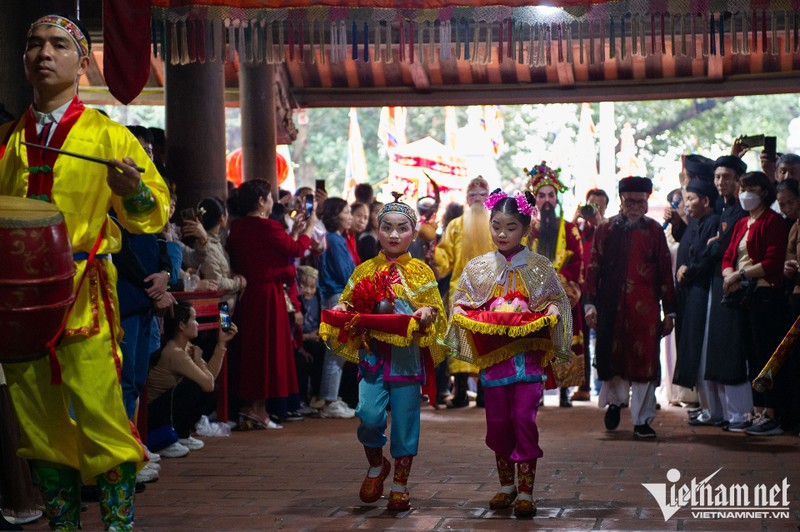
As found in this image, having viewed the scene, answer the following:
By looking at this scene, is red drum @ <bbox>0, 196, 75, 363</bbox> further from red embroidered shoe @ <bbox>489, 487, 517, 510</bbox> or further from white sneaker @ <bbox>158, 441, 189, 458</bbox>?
white sneaker @ <bbox>158, 441, 189, 458</bbox>

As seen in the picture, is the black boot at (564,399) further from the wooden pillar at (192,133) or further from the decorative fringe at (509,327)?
the decorative fringe at (509,327)

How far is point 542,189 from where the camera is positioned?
34.7 ft

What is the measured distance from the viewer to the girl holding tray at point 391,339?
602 centimetres

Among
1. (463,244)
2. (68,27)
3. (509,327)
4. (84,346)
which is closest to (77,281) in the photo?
(84,346)

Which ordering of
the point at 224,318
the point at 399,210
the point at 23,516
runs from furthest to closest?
the point at 224,318 → the point at 399,210 → the point at 23,516

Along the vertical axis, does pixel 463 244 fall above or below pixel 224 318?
above

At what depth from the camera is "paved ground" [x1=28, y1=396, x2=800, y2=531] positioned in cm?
558

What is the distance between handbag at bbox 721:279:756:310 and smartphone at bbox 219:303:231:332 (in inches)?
138

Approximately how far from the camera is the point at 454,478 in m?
6.86

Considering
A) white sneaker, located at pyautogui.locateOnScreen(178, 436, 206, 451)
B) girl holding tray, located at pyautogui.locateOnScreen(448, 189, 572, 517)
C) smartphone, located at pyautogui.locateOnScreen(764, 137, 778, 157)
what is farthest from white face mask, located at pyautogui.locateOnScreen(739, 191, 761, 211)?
white sneaker, located at pyautogui.locateOnScreen(178, 436, 206, 451)

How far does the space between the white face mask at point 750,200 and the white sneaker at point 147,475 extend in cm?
449

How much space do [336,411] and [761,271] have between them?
3590 mm

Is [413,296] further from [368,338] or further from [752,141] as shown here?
[752,141]

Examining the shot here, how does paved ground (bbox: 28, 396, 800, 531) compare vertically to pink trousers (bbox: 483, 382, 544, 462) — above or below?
below
